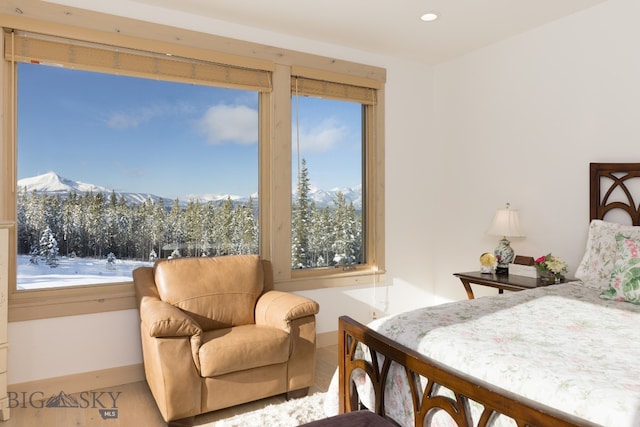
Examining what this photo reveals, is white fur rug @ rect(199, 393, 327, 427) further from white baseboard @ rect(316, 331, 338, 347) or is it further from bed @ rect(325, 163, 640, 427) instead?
white baseboard @ rect(316, 331, 338, 347)

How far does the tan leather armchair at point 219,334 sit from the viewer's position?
2.43 metres

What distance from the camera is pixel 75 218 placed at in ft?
10.2

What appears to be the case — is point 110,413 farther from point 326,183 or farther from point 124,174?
point 326,183

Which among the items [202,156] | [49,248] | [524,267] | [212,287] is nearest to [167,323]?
[212,287]

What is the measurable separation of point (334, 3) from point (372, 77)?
3.68 feet

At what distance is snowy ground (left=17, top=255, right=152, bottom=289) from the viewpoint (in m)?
2.94

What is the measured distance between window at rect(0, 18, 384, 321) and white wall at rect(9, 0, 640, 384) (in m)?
0.15

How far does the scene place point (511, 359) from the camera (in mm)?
1482

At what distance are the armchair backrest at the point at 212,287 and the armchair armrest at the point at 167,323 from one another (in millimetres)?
336

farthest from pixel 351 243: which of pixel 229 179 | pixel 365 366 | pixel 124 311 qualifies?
pixel 365 366

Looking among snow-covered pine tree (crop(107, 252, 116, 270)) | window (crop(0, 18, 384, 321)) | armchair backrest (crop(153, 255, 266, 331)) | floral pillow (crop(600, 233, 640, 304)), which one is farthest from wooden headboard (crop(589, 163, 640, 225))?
snow-covered pine tree (crop(107, 252, 116, 270))

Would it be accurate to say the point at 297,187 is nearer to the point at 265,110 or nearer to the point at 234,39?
the point at 265,110

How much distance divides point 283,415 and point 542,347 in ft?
5.21

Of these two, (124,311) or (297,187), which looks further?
(297,187)
